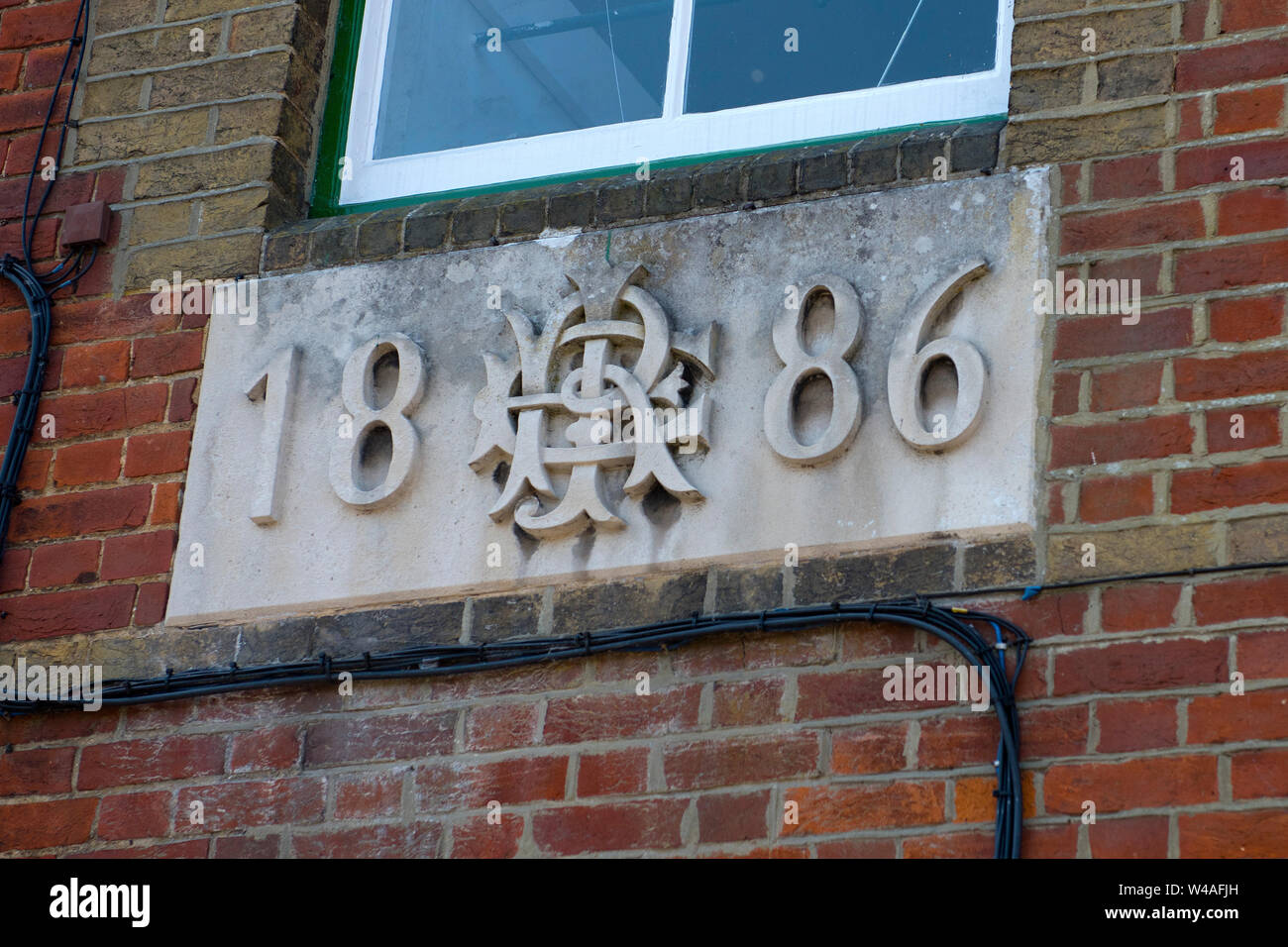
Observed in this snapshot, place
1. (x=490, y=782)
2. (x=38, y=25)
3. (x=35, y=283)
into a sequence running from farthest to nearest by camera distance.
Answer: (x=38, y=25) → (x=35, y=283) → (x=490, y=782)

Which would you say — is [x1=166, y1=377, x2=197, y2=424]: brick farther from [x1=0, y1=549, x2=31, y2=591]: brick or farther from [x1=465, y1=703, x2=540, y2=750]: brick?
[x1=465, y1=703, x2=540, y2=750]: brick

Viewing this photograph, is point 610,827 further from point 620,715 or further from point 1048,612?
point 1048,612

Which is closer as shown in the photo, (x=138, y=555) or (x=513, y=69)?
(x=138, y=555)

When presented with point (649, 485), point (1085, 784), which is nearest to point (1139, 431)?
point (1085, 784)

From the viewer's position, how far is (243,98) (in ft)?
16.6

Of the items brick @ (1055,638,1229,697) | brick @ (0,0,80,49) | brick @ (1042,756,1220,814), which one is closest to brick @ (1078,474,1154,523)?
brick @ (1055,638,1229,697)

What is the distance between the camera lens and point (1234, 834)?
364 cm

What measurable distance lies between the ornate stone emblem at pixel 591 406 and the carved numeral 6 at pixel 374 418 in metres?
0.15

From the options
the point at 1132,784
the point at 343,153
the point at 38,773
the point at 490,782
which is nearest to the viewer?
the point at 1132,784

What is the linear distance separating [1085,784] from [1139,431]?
680 mm

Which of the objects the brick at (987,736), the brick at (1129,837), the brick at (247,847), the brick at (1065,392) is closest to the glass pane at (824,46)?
the brick at (1065,392)

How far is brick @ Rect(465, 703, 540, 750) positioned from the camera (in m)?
4.21

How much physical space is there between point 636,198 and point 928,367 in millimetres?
802

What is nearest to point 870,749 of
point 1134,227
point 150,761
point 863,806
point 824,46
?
point 863,806
